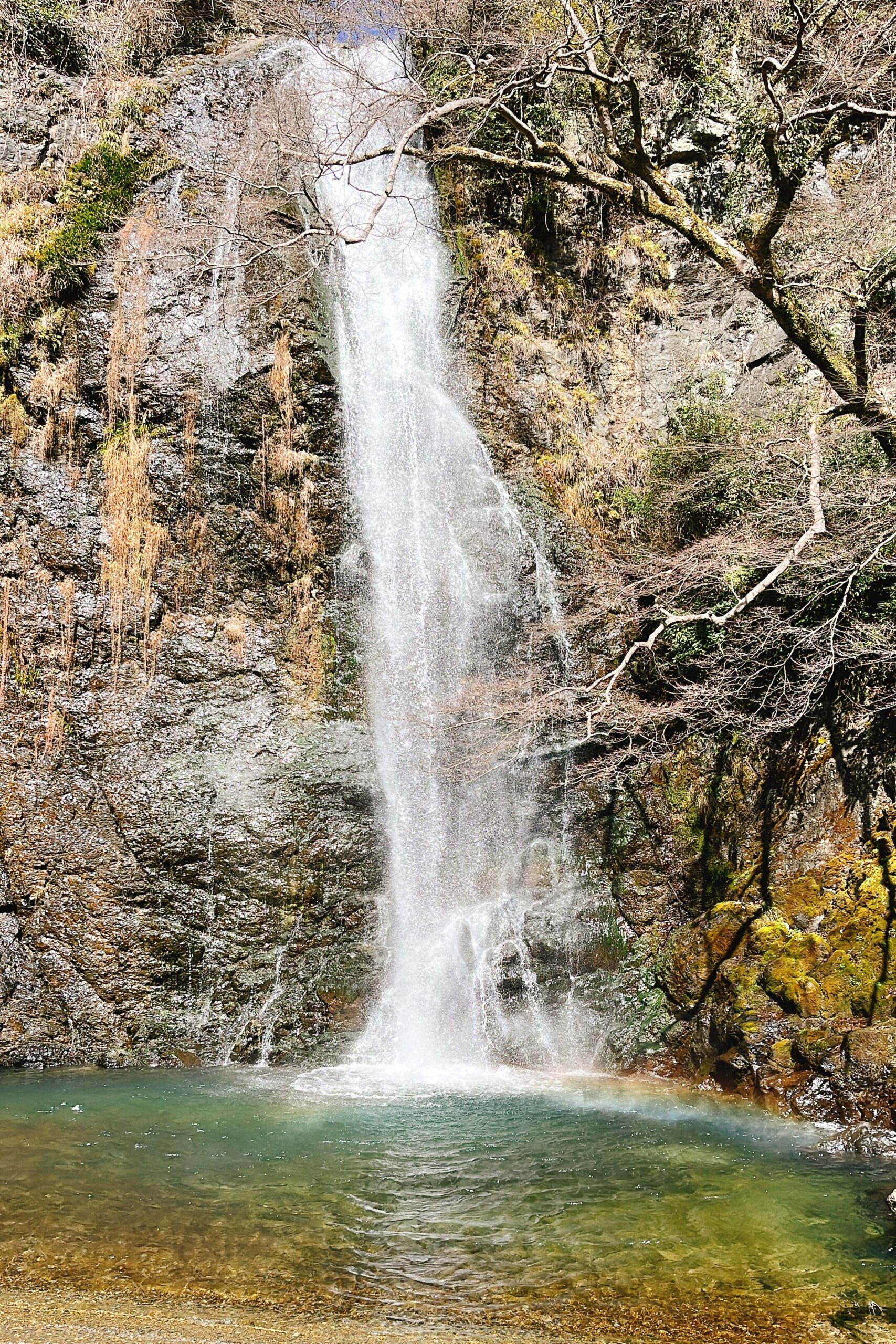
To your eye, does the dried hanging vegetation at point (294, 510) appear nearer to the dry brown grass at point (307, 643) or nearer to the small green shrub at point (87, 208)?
the dry brown grass at point (307, 643)

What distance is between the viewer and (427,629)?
1188 centimetres

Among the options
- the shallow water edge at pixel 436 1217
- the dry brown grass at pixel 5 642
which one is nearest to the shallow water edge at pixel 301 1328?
the shallow water edge at pixel 436 1217

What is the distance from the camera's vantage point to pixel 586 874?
1044cm

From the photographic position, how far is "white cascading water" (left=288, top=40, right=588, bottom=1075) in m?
9.70

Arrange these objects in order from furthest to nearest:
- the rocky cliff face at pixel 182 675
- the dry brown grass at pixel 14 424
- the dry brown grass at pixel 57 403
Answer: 1. the dry brown grass at pixel 57 403
2. the dry brown grass at pixel 14 424
3. the rocky cliff face at pixel 182 675

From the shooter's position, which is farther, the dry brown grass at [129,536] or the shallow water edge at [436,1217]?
the dry brown grass at [129,536]

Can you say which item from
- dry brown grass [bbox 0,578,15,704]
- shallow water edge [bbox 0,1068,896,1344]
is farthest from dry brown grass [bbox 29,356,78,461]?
shallow water edge [bbox 0,1068,896,1344]

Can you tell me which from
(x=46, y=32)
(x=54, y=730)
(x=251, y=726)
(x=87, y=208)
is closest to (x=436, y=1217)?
(x=251, y=726)

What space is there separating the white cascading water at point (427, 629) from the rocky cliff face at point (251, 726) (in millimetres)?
367

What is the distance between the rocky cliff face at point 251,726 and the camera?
9.25 meters

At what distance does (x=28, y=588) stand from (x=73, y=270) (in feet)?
15.0

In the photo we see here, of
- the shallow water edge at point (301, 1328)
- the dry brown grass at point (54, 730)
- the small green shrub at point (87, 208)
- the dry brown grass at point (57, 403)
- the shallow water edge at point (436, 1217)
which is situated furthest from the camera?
the small green shrub at point (87, 208)

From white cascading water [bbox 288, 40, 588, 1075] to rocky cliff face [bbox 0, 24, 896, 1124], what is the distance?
37 centimetres

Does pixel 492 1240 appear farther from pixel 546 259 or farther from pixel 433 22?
pixel 433 22
